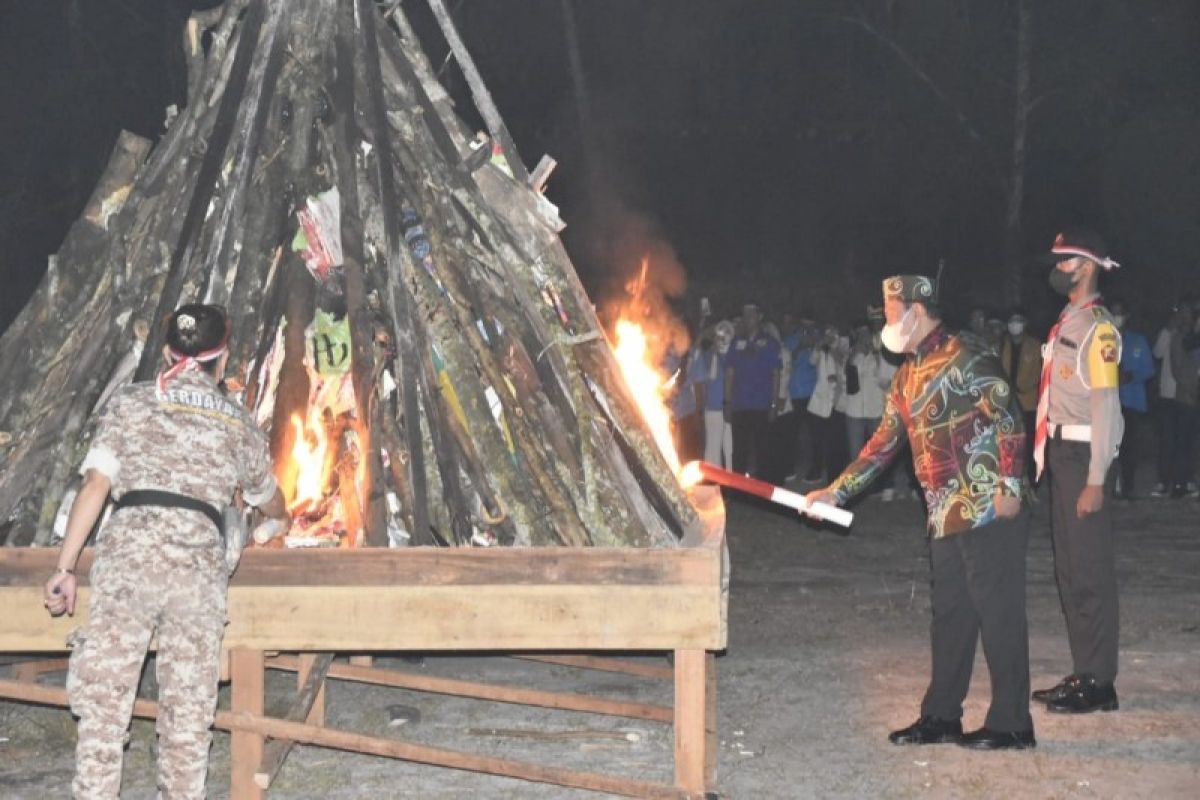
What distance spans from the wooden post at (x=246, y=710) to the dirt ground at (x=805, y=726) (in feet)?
1.67

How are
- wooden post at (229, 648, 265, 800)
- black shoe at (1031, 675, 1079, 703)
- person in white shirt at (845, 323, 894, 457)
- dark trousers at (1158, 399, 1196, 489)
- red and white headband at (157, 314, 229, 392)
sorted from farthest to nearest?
person in white shirt at (845, 323, 894, 457) < dark trousers at (1158, 399, 1196, 489) < black shoe at (1031, 675, 1079, 703) < wooden post at (229, 648, 265, 800) < red and white headband at (157, 314, 229, 392)

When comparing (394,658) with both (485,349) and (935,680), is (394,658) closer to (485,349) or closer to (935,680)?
(485,349)

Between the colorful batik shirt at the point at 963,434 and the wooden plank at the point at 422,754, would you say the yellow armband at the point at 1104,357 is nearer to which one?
the colorful batik shirt at the point at 963,434

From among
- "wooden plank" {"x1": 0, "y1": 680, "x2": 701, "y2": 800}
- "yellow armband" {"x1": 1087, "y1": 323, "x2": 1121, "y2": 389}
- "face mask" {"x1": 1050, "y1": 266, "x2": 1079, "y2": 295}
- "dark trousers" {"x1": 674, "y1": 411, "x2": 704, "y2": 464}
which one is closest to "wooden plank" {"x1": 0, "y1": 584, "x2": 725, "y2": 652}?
"wooden plank" {"x1": 0, "y1": 680, "x2": 701, "y2": 800}

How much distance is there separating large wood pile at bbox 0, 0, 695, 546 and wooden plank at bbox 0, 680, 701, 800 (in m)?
0.86

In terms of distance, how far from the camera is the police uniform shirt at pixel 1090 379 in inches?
286

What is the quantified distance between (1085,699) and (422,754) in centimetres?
358

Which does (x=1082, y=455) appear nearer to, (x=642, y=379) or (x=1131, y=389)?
(x=642, y=379)

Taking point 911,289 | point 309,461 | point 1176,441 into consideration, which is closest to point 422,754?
point 309,461

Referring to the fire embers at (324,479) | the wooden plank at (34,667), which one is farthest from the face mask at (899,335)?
the wooden plank at (34,667)

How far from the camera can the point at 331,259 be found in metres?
6.99

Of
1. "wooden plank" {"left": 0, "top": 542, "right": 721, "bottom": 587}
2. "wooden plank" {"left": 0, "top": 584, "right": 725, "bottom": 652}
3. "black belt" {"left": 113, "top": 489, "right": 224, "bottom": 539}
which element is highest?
"black belt" {"left": 113, "top": 489, "right": 224, "bottom": 539}

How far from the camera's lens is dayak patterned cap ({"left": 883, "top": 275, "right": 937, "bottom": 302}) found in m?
7.02

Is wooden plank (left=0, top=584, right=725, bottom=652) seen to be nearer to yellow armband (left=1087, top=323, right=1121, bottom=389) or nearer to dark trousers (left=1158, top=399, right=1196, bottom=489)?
yellow armband (left=1087, top=323, right=1121, bottom=389)
